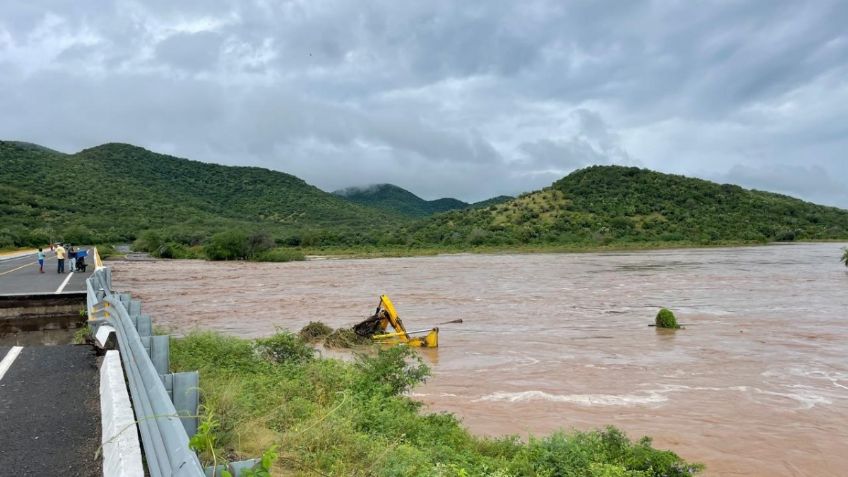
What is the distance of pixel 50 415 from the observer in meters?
5.55

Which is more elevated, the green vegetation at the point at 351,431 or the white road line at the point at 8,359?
the white road line at the point at 8,359

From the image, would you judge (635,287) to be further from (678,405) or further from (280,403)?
(280,403)

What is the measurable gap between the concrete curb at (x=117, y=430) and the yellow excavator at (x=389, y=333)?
31.5 ft

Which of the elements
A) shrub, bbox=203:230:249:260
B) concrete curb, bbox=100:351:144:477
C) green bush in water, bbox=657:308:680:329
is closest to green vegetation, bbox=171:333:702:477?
concrete curb, bbox=100:351:144:477

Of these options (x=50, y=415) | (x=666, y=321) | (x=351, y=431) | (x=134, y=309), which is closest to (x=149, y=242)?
(x=666, y=321)

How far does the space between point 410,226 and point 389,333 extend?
92952 mm

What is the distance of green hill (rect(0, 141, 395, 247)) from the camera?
3315 inches

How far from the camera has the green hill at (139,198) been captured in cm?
8421

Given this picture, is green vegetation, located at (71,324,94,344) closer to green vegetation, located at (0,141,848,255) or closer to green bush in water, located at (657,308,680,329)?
green bush in water, located at (657,308,680,329)

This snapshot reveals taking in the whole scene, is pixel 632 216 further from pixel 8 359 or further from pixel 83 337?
Answer: pixel 8 359

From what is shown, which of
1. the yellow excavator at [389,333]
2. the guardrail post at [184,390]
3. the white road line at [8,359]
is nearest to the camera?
the guardrail post at [184,390]

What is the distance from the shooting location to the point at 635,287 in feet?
109

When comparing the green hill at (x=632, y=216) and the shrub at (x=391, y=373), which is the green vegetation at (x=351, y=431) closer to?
the shrub at (x=391, y=373)

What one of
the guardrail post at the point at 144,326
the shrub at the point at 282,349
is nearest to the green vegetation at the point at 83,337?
the shrub at the point at 282,349
